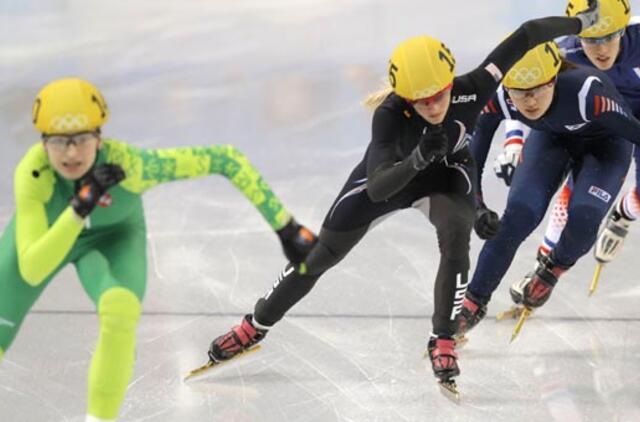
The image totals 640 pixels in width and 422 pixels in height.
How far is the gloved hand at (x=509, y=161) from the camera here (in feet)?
17.0

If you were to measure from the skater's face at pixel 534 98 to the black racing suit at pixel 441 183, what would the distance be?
0.21 metres

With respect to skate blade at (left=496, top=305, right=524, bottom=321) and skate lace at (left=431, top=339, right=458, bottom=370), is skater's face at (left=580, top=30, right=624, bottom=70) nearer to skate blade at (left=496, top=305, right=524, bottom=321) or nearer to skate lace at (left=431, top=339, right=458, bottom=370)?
skate blade at (left=496, top=305, right=524, bottom=321)

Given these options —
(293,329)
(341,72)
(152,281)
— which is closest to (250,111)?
(341,72)

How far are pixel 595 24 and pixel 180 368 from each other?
2347 millimetres

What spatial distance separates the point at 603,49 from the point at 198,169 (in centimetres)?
237

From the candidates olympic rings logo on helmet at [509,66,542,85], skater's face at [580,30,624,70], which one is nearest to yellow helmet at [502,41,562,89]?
olympic rings logo on helmet at [509,66,542,85]

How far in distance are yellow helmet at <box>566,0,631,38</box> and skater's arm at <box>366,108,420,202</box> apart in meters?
1.22

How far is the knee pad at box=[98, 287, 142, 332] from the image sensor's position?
12.3 feet

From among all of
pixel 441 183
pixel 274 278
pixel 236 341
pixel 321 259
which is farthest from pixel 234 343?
pixel 441 183

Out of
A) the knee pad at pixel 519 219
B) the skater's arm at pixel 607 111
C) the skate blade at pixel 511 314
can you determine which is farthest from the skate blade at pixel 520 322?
the skater's arm at pixel 607 111

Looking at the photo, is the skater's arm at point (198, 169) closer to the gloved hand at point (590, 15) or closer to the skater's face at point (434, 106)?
the skater's face at point (434, 106)

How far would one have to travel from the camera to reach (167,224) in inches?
254

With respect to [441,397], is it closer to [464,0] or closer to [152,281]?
[152,281]

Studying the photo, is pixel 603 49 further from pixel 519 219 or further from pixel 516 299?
pixel 516 299
